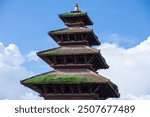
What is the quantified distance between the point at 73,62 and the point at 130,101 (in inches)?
648

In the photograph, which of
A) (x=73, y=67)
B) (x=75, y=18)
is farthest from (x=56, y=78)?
(x=75, y=18)

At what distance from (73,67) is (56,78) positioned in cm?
218

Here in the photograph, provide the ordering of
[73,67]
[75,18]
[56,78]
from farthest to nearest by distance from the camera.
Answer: [75,18] → [73,67] → [56,78]

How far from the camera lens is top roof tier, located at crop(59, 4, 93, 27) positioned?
45469 millimetres

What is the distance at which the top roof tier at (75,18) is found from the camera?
4547 cm

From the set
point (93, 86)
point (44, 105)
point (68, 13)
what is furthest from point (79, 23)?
point (44, 105)

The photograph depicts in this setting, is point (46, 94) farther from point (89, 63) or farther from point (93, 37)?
point (93, 37)

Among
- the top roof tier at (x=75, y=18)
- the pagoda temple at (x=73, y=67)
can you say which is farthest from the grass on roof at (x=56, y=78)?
the top roof tier at (x=75, y=18)

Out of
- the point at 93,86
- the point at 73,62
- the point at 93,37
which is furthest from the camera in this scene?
the point at 93,37

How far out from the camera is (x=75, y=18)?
45938 mm

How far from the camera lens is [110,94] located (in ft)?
148

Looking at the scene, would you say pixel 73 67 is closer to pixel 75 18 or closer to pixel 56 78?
pixel 56 78

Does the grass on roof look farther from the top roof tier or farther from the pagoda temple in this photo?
the top roof tier

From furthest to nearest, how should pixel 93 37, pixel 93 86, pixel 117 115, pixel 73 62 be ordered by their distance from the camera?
pixel 93 37 → pixel 73 62 → pixel 93 86 → pixel 117 115
